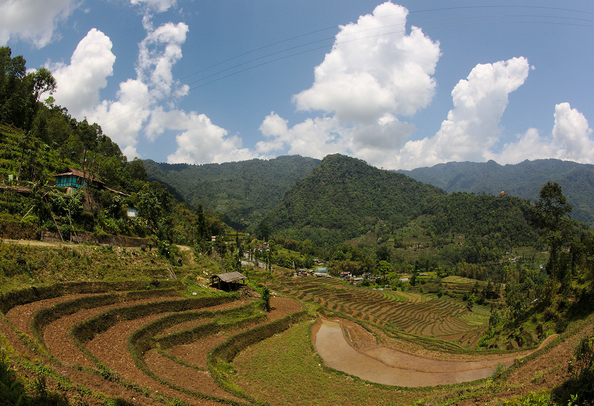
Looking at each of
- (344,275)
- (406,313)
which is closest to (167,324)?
(406,313)

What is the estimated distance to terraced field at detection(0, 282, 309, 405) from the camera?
32.4 ft

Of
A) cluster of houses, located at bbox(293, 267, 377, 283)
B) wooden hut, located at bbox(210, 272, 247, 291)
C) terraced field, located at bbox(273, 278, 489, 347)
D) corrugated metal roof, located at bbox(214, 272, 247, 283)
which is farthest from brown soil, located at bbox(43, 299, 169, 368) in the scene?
cluster of houses, located at bbox(293, 267, 377, 283)

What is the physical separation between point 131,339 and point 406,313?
5118 centimetres

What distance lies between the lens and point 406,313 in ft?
182

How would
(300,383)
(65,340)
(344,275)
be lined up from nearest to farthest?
(65,340) → (300,383) → (344,275)

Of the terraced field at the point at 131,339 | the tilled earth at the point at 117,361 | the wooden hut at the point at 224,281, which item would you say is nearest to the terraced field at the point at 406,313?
the wooden hut at the point at 224,281

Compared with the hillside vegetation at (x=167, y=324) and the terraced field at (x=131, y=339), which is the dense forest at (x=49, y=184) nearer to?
the hillside vegetation at (x=167, y=324)

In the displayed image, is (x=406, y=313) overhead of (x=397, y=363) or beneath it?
beneath

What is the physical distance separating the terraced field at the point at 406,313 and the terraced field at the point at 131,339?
22.3 meters

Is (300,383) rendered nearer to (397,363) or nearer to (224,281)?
(397,363)

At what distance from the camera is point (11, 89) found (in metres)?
45.3

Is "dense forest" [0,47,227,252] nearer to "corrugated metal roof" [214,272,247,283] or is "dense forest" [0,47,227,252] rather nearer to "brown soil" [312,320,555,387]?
"corrugated metal roof" [214,272,247,283]

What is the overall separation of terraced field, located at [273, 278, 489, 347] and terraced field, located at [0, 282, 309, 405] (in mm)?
22300

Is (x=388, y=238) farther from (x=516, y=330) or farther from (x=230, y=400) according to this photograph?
(x=230, y=400)
